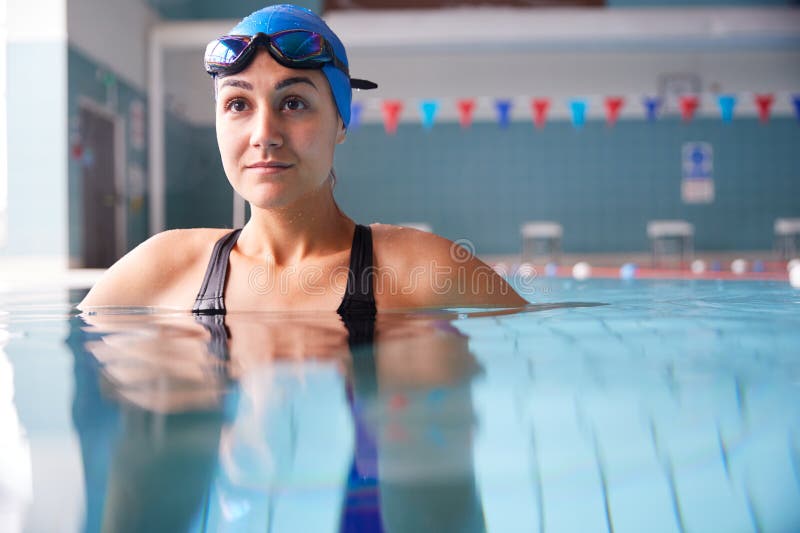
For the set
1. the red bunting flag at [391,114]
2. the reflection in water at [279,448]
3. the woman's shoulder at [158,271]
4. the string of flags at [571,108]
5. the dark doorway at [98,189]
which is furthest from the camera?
the red bunting flag at [391,114]

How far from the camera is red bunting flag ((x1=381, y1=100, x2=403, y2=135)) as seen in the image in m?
11.3

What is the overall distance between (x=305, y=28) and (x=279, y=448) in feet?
4.12


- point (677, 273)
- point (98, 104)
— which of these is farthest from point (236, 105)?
point (98, 104)

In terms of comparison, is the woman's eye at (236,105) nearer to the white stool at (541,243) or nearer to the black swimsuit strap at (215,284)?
the black swimsuit strap at (215,284)

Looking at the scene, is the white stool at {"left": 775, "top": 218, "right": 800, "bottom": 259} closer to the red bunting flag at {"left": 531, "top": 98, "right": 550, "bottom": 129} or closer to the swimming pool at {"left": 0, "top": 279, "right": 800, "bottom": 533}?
the red bunting flag at {"left": 531, "top": 98, "right": 550, "bottom": 129}

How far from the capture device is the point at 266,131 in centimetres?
164

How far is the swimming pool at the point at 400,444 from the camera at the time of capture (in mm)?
772


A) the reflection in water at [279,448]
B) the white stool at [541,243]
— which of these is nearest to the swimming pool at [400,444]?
the reflection in water at [279,448]

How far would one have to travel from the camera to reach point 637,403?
0.97 meters

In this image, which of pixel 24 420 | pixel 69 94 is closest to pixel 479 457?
pixel 24 420

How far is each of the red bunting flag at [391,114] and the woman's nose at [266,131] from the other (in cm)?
976

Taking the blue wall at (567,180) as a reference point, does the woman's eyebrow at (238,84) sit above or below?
below

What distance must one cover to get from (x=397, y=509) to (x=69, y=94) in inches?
375

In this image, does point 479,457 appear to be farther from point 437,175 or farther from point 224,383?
point 437,175
